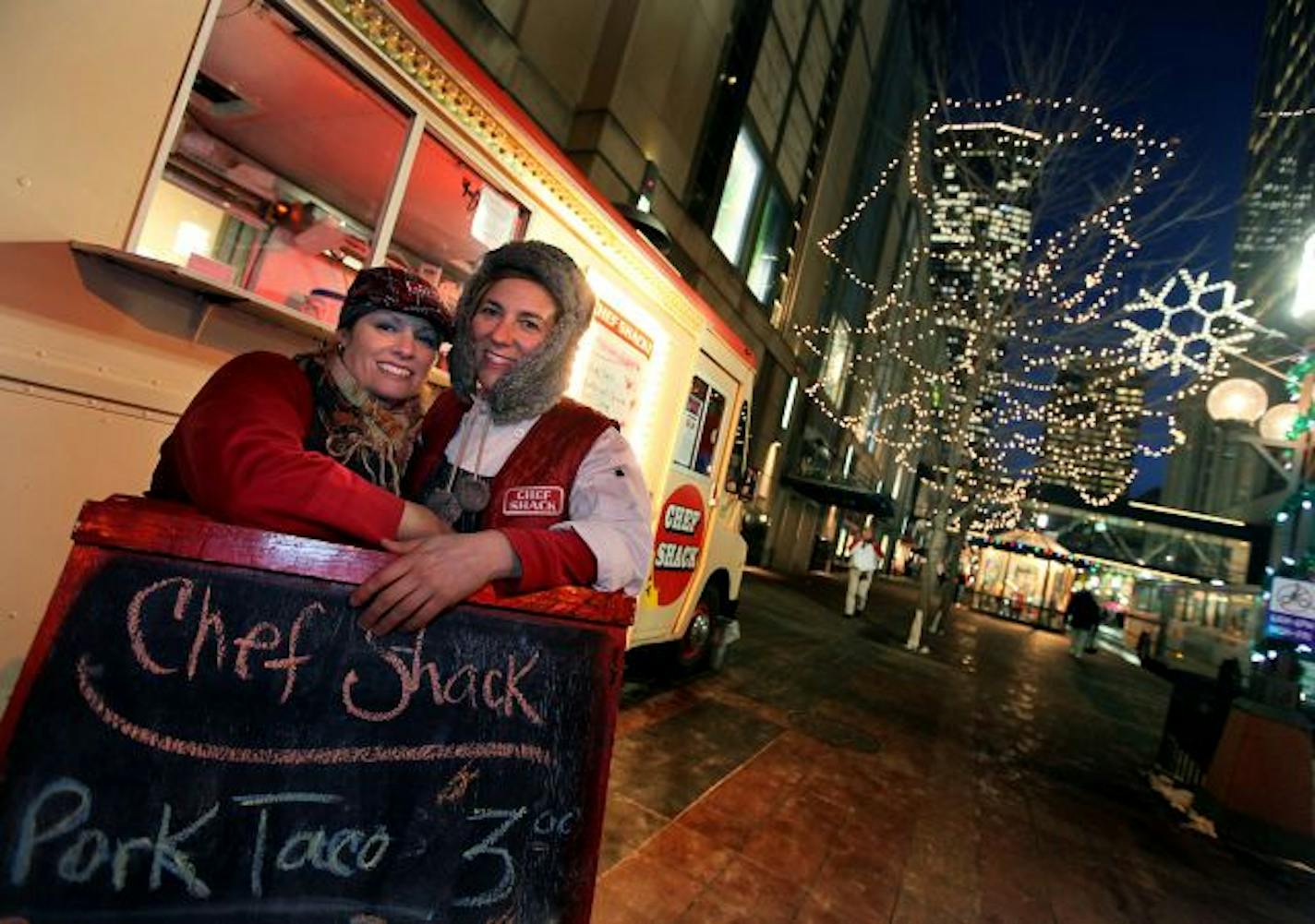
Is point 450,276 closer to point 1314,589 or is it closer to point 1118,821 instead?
point 1118,821

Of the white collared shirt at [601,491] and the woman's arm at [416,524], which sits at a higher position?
the white collared shirt at [601,491]

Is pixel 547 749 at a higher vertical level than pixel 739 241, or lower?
lower

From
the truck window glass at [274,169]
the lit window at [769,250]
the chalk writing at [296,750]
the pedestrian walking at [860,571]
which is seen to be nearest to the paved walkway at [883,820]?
the chalk writing at [296,750]

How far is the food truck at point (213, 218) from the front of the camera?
6.81ft

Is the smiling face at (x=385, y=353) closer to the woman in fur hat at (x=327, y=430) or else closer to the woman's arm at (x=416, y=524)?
the woman in fur hat at (x=327, y=430)

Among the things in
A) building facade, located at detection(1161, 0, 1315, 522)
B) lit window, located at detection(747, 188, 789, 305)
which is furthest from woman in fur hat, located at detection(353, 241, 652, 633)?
building facade, located at detection(1161, 0, 1315, 522)

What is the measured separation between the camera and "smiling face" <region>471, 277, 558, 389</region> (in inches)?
70.6

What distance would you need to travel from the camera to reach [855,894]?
345 cm

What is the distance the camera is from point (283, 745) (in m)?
1.19

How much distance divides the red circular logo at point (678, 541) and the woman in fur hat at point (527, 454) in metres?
3.68

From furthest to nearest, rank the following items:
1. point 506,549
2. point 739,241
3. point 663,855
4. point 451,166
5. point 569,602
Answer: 1. point 739,241
2. point 451,166
3. point 663,855
4. point 569,602
5. point 506,549

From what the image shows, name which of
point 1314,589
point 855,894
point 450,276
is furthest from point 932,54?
point 855,894

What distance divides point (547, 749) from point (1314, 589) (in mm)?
13899

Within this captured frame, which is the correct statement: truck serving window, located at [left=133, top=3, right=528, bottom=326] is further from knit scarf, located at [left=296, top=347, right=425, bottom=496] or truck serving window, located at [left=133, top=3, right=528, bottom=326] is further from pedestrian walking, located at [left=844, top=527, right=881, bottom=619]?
pedestrian walking, located at [left=844, top=527, right=881, bottom=619]
